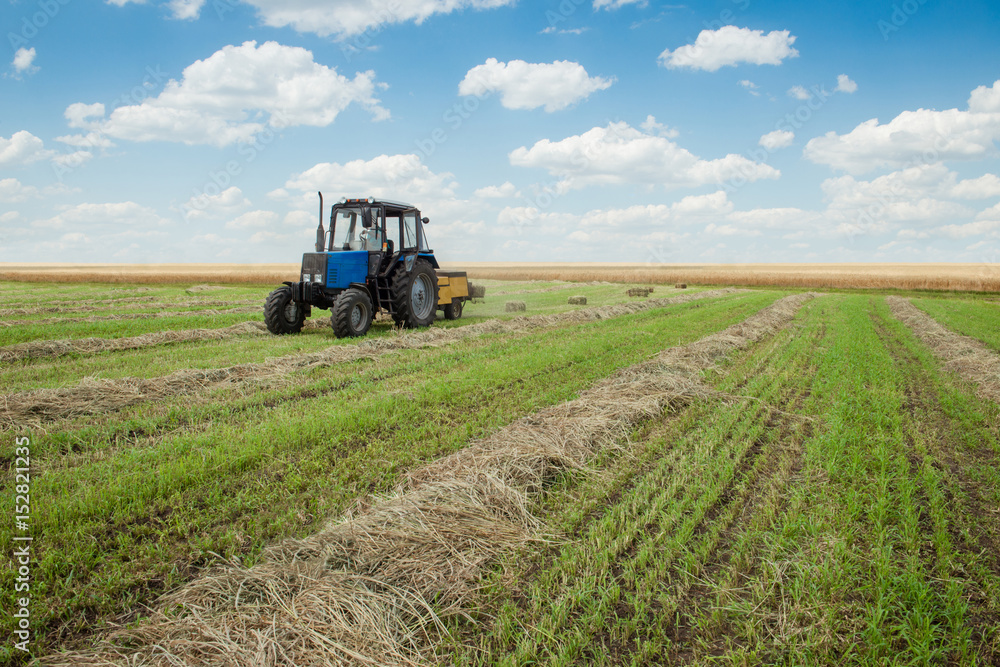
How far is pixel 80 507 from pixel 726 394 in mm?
6307

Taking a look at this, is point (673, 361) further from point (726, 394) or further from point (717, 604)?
point (717, 604)

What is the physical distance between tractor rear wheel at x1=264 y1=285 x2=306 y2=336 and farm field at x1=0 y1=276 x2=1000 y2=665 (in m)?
3.75

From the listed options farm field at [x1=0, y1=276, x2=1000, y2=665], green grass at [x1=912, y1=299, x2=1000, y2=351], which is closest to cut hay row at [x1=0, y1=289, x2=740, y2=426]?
farm field at [x1=0, y1=276, x2=1000, y2=665]

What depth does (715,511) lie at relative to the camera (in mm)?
3602

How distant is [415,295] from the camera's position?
41.0ft

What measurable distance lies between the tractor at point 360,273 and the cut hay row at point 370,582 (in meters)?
7.26

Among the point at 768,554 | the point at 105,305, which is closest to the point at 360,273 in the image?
the point at 768,554

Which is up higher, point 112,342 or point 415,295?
point 415,295

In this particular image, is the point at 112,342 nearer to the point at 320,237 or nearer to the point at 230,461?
the point at 320,237

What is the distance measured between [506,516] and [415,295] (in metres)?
9.47

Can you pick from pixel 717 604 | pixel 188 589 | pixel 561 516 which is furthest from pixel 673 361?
pixel 188 589

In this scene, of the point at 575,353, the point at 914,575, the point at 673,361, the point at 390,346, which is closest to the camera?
the point at 914,575

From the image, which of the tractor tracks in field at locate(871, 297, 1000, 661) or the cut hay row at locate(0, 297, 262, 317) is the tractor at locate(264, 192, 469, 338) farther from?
the tractor tracks in field at locate(871, 297, 1000, 661)

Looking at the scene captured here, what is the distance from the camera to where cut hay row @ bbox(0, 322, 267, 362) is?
29.2ft
